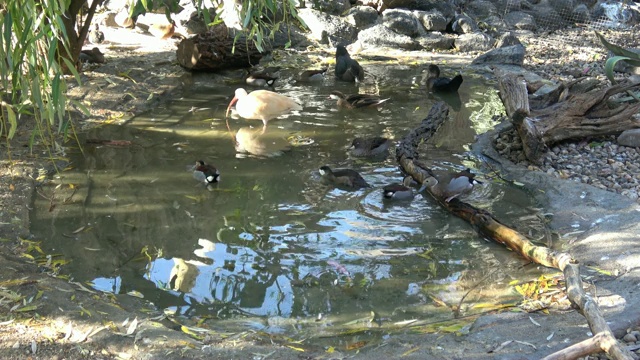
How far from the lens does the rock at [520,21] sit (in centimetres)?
1994

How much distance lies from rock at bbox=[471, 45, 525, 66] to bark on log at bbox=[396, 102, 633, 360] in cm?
489

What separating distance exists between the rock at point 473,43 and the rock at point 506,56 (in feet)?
6.07

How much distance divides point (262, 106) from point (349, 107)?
1721 millimetres

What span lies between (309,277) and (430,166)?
10.8 feet

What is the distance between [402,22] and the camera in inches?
675

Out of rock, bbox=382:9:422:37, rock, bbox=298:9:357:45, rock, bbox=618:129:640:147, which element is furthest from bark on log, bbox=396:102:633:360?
rock, bbox=382:9:422:37

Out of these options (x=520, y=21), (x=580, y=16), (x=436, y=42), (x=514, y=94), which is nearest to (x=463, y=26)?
(x=436, y=42)

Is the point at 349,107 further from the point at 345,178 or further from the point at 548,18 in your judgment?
the point at 548,18

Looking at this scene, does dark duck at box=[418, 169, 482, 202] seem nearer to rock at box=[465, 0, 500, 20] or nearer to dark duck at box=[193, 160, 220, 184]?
dark duck at box=[193, 160, 220, 184]

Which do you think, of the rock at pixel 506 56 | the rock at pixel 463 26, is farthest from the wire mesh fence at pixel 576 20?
the rock at pixel 506 56

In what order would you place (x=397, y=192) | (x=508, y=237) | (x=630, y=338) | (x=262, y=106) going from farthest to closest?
(x=262, y=106)
(x=397, y=192)
(x=508, y=237)
(x=630, y=338)

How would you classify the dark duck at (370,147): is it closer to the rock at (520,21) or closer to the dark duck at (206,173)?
the dark duck at (206,173)

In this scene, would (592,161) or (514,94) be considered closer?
(592,161)

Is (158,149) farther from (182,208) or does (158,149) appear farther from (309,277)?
(309,277)
